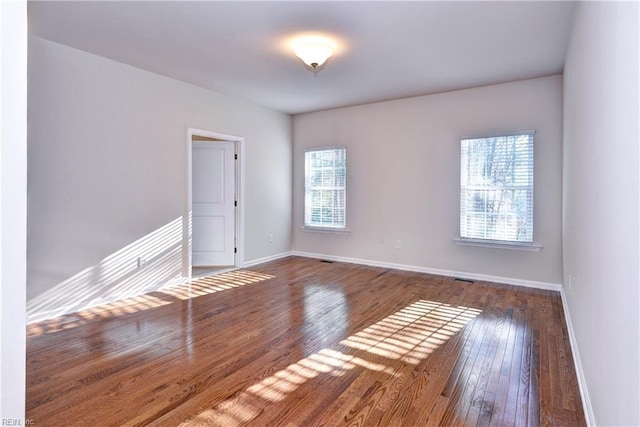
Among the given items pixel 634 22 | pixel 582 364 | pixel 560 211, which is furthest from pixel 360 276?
pixel 634 22

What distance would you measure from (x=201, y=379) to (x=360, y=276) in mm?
3066

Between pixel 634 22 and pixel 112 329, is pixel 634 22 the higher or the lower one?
the higher one

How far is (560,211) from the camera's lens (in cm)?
419

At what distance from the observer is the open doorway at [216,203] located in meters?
5.44

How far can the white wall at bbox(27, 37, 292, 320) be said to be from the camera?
3.27m

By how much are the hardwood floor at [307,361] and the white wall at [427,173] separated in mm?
853

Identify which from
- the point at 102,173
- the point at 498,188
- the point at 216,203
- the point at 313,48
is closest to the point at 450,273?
the point at 498,188

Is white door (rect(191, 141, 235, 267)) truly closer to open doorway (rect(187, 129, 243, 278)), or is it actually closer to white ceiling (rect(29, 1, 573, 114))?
open doorway (rect(187, 129, 243, 278))

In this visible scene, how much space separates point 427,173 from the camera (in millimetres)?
5105

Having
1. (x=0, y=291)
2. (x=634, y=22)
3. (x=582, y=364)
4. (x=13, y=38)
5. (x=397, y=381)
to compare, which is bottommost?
(x=397, y=381)

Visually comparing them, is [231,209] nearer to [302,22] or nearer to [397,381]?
[302,22]

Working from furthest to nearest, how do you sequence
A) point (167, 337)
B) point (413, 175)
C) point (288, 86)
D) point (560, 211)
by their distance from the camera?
point (413, 175) < point (288, 86) < point (560, 211) < point (167, 337)

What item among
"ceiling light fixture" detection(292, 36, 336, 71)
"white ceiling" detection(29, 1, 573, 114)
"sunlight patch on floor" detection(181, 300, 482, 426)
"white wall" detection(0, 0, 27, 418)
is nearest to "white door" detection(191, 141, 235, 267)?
"white ceiling" detection(29, 1, 573, 114)

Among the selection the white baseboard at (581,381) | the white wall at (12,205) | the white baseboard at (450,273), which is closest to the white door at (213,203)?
the white baseboard at (450,273)
